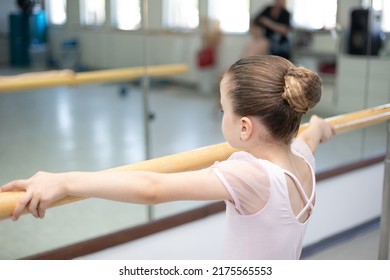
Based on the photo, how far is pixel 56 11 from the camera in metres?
2.50

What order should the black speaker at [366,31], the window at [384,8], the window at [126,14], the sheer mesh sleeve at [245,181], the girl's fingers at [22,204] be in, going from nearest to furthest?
1. the girl's fingers at [22,204]
2. the sheer mesh sleeve at [245,181]
3. the window at [126,14]
4. the window at [384,8]
5. the black speaker at [366,31]

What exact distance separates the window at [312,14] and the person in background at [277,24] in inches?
10.1

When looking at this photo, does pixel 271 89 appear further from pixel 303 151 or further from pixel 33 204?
pixel 33 204

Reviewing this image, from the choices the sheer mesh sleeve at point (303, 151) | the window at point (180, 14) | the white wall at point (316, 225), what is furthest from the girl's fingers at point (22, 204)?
the window at point (180, 14)

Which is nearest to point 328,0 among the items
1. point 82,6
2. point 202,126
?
point 202,126

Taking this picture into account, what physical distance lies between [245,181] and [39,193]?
357mm

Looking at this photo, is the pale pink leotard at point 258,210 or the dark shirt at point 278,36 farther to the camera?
the dark shirt at point 278,36

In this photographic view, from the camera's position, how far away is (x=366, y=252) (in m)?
2.45

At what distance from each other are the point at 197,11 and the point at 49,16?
1834mm

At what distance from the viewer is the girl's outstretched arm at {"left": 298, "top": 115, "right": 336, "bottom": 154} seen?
131 centimetres

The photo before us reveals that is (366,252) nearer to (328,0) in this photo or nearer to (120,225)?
(120,225)

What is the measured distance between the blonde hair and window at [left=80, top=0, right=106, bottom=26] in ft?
6.70

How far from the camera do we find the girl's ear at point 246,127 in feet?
3.09

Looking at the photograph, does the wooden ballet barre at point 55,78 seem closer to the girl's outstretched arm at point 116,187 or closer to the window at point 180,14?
the girl's outstretched arm at point 116,187
